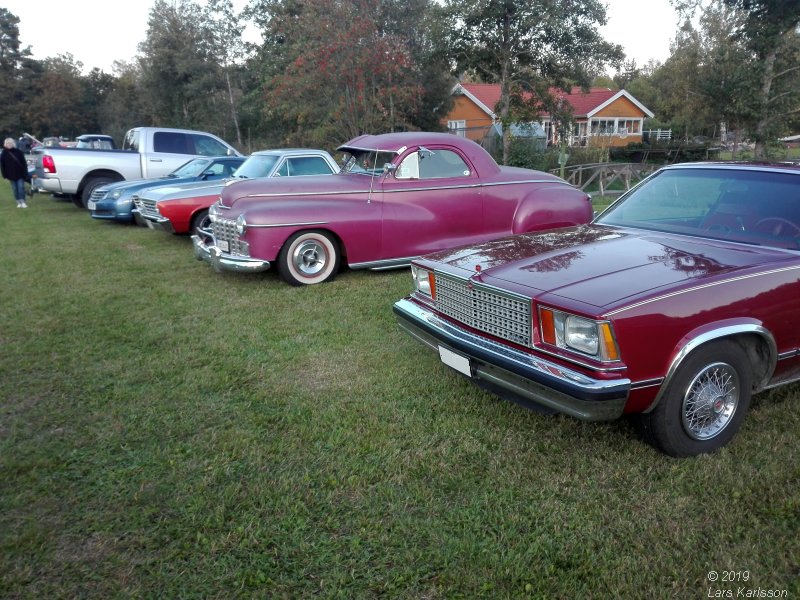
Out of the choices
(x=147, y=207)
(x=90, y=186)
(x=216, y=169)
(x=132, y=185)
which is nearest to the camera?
(x=147, y=207)

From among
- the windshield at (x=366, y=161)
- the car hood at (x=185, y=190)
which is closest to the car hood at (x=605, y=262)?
the windshield at (x=366, y=161)

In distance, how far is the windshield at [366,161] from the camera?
23.7 ft

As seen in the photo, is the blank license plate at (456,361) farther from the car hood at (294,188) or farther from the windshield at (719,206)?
the car hood at (294,188)

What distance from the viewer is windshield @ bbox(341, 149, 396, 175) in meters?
7.23

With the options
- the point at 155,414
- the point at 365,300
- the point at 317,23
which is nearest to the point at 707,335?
the point at 155,414

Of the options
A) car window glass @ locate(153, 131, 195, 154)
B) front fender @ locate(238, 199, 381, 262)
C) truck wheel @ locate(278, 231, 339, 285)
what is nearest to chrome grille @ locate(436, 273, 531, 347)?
front fender @ locate(238, 199, 381, 262)

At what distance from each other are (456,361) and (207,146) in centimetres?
1217

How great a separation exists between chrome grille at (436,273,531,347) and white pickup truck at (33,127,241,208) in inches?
431

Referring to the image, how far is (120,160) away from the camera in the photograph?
45.3 ft

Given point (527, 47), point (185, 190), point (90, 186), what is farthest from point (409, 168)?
point (527, 47)

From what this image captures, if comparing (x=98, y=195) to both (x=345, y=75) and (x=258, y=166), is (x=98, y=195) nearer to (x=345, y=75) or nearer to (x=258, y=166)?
(x=258, y=166)

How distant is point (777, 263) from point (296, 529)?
2.89 meters

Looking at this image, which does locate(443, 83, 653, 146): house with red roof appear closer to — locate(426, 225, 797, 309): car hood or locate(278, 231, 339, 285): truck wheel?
locate(278, 231, 339, 285): truck wheel

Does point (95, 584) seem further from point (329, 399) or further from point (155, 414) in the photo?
point (329, 399)
